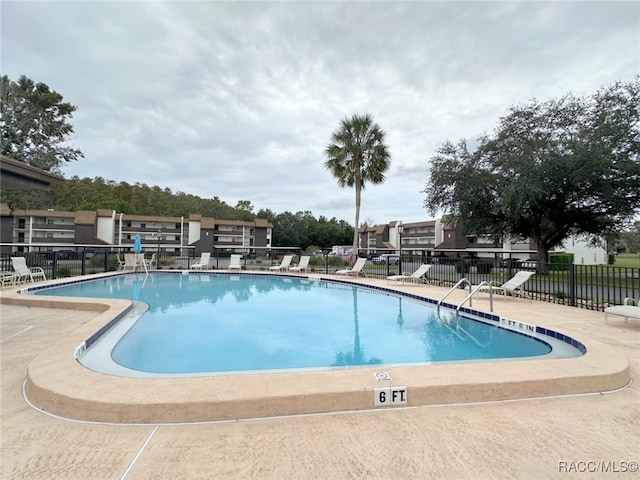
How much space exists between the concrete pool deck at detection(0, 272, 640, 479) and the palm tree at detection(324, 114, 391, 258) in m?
15.6

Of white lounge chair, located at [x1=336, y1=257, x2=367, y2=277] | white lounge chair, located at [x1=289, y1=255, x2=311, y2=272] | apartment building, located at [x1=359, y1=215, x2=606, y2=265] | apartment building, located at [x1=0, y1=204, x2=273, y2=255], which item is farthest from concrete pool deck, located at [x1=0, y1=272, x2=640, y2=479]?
apartment building, located at [x1=0, y1=204, x2=273, y2=255]

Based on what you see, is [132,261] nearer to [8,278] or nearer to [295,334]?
[8,278]

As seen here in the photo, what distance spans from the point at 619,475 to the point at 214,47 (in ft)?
40.3

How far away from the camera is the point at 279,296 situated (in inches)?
395

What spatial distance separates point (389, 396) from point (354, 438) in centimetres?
55

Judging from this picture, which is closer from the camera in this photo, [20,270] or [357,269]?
[20,270]

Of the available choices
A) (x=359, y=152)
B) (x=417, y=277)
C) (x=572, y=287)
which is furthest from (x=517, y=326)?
(x=359, y=152)

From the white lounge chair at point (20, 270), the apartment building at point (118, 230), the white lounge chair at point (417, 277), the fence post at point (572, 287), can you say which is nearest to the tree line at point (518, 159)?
the white lounge chair at point (417, 277)

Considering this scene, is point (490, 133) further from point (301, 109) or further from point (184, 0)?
point (184, 0)

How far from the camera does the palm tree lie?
1831 centimetres

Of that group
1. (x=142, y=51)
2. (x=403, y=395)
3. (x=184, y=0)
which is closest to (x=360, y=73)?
(x=184, y=0)

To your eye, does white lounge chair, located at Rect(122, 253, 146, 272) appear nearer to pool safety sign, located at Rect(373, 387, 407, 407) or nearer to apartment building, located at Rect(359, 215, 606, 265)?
pool safety sign, located at Rect(373, 387, 407, 407)

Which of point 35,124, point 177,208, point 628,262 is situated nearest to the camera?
point 35,124

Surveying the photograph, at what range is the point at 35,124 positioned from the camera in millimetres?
20156
